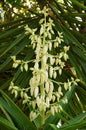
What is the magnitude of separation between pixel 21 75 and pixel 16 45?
10.1 inches

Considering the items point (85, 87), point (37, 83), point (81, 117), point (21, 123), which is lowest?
point (85, 87)

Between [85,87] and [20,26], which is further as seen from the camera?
[20,26]

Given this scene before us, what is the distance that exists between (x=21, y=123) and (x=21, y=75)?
22.6 inches

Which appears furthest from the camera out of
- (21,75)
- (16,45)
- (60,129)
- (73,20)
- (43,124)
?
(73,20)

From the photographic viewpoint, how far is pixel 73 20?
8.09 ft

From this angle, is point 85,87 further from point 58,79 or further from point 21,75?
point 21,75

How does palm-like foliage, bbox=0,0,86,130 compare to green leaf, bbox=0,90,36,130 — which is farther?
palm-like foliage, bbox=0,0,86,130

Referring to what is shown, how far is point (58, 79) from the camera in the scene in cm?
225

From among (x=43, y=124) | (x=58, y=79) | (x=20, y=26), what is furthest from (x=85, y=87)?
(x=43, y=124)

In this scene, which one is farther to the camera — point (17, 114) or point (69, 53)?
point (69, 53)

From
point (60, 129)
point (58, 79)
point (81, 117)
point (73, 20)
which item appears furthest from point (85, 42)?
point (60, 129)

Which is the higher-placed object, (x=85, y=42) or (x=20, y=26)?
(x=20, y=26)

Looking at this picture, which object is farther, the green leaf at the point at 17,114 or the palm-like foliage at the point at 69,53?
the palm-like foliage at the point at 69,53

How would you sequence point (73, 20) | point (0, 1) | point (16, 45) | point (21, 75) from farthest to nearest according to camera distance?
point (0, 1) → point (73, 20) → point (16, 45) → point (21, 75)
